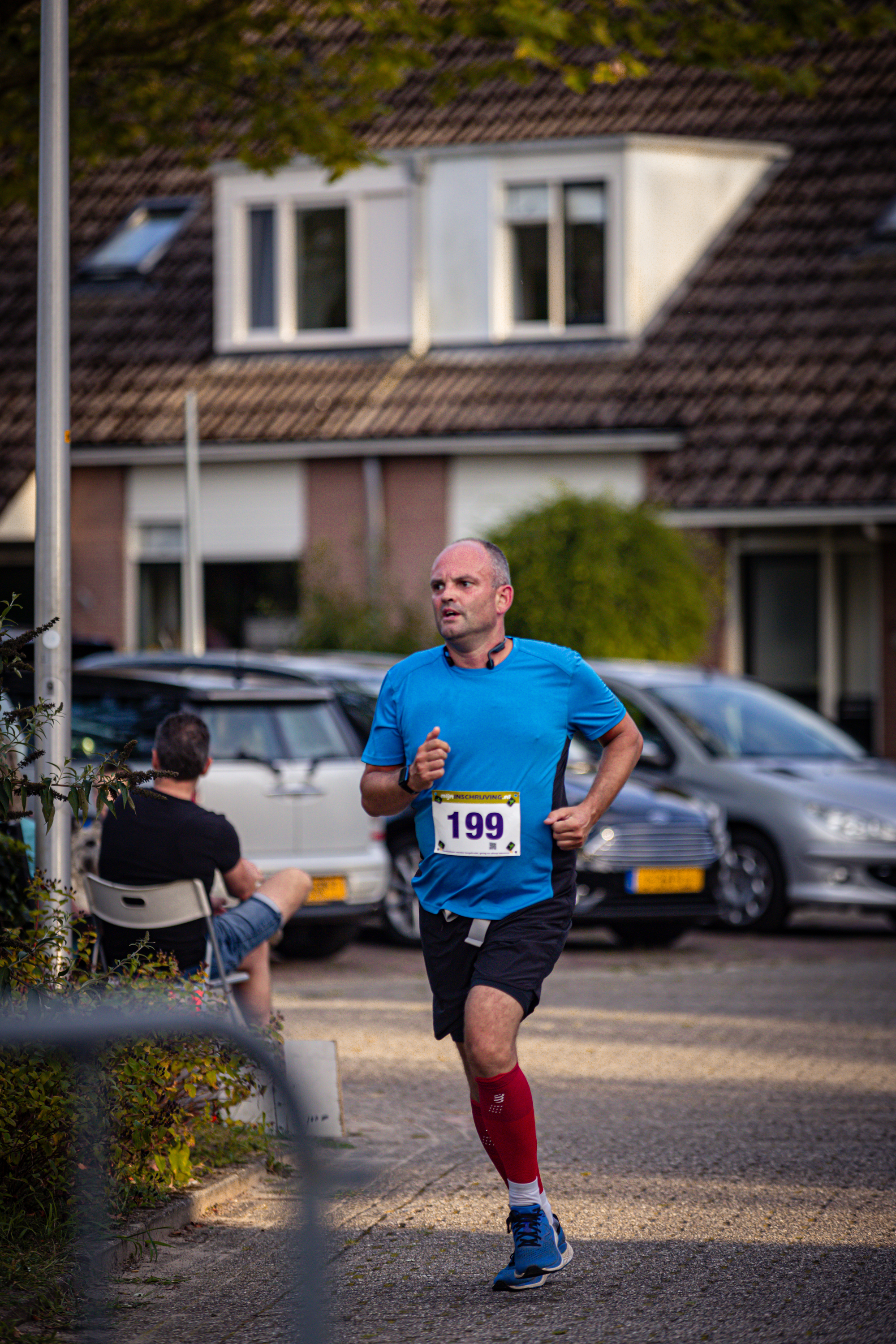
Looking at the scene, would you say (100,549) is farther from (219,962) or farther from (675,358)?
(219,962)

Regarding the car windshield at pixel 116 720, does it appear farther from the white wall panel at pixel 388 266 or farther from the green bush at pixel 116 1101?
the white wall panel at pixel 388 266

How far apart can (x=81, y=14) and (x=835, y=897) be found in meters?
7.43

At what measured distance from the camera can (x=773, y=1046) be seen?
9336mm

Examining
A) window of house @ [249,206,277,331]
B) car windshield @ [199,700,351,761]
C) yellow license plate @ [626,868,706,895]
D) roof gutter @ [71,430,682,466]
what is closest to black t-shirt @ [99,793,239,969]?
car windshield @ [199,700,351,761]

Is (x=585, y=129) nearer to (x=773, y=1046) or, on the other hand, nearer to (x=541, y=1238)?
(x=773, y=1046)

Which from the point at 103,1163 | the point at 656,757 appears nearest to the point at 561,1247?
the point at 103,1163

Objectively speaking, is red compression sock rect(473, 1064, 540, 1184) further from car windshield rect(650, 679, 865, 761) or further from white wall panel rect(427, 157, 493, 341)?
white wall panel rect(427, 157, 493, 341)

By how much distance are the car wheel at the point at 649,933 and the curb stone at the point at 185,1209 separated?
267 inches

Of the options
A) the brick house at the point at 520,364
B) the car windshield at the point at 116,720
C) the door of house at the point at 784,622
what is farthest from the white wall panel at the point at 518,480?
the car windshield at the point at 116,720

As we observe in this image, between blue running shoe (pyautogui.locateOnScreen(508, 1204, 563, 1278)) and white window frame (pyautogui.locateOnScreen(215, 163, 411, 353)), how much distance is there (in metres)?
18.0

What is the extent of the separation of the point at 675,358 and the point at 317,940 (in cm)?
1083

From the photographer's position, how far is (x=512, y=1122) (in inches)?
211

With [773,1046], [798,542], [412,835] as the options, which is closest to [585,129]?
[798,542]

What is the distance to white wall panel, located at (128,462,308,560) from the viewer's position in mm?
22453
